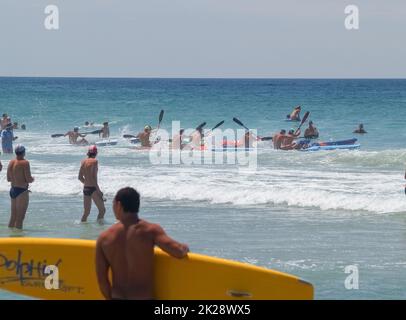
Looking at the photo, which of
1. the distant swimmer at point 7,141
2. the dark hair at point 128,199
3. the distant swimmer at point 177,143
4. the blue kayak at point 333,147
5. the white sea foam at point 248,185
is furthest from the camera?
the distant swimmer at point 177,143

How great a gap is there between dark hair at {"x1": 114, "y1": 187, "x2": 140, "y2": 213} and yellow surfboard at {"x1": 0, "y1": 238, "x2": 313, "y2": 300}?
45 cm

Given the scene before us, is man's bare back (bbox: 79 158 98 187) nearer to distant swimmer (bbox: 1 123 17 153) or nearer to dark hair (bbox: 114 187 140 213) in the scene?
dark hair (bbox: 114 187 140 213)

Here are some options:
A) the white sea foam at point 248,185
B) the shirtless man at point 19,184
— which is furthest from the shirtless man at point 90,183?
the white sea foam at point 248,185

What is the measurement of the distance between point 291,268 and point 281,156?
578 inches

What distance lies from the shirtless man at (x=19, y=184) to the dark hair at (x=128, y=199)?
6460 mm

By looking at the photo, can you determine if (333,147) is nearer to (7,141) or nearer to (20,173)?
(7,141)

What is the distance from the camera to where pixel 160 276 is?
6.19 meters

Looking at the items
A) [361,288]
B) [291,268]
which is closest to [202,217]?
[291,268]

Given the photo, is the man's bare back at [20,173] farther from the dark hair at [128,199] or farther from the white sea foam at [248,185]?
the dark hair at [128,199]

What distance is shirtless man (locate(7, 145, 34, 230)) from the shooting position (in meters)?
12.2

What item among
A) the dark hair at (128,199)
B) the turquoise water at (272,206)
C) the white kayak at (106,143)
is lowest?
the turquoise water at (272,206)

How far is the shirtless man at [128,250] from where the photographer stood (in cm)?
589

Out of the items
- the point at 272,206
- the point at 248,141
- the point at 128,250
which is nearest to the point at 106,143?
the point at 248,141
